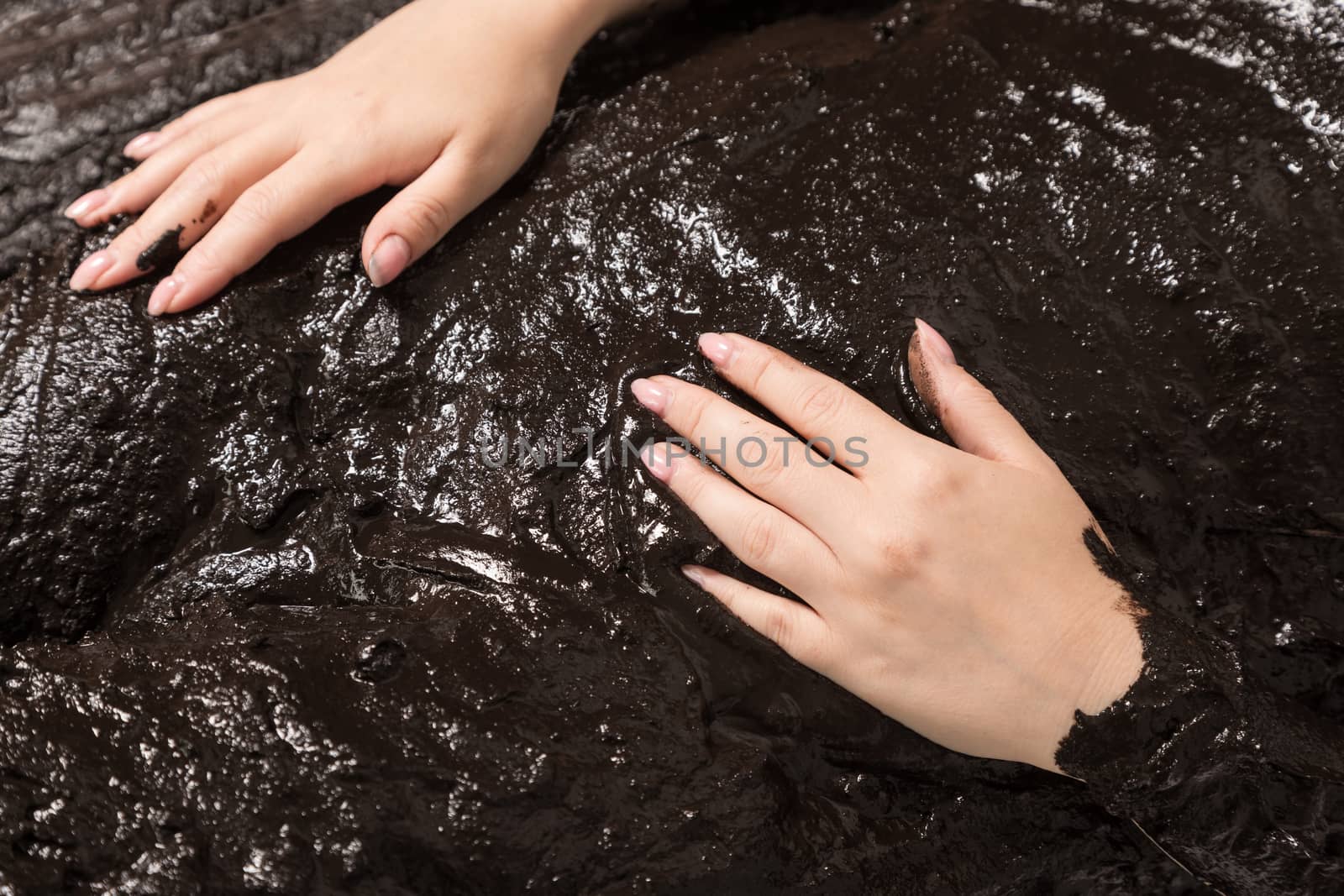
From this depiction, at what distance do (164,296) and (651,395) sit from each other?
0.73 metres

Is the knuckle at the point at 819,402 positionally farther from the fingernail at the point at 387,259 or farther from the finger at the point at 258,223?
the finger at the point at 258,223

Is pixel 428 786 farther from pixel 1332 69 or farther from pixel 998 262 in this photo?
pixel 1332 69

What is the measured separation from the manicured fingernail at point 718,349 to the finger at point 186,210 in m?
0.74

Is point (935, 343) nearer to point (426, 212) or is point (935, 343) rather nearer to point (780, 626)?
point (780, 626)

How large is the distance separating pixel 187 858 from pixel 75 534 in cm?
52

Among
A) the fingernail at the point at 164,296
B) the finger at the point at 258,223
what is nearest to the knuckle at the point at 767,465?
the finger at the point at 258,223

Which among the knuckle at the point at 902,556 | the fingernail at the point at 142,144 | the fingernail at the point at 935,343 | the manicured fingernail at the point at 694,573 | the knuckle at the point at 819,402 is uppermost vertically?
the fingernail at the point at 142,144

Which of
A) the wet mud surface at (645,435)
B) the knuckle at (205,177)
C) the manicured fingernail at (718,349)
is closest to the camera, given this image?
the wet mud surface at (645,435)

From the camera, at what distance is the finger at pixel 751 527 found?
1.24m

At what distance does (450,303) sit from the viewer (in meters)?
1.41

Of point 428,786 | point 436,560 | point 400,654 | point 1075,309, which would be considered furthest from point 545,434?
point 1075,309

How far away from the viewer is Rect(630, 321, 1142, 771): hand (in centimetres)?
121

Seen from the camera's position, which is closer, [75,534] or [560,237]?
[75,534]

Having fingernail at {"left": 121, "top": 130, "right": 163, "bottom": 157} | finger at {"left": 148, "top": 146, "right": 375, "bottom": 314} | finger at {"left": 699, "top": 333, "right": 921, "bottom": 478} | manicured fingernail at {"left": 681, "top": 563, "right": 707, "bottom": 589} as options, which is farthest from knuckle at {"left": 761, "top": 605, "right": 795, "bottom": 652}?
fingernail at {"left": 121, "top": 130, "right": 163, "bottom": 157}
